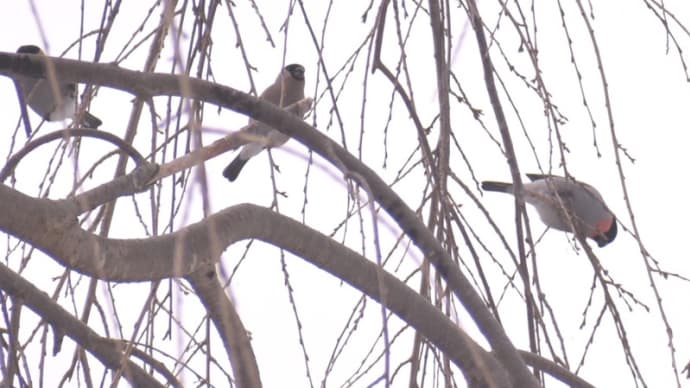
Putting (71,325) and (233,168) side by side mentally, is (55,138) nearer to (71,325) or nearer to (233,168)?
(71,325)

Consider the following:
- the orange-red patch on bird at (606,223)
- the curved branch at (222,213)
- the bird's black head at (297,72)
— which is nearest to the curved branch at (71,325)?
the curved branch at (222,213)

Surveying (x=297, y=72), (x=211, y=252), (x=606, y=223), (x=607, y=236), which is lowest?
(x=211, y=252)

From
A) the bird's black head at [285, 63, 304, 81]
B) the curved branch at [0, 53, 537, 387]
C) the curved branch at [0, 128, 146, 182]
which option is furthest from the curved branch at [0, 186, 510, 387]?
the bird's black head at [285, 63, 304, 81]

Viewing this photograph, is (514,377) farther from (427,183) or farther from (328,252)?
(427,183)

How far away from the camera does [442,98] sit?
191 cm

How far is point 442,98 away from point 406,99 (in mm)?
66

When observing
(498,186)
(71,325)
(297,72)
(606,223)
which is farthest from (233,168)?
(71,325)

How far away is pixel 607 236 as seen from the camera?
15.9ft

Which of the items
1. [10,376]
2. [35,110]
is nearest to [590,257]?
[10,376]

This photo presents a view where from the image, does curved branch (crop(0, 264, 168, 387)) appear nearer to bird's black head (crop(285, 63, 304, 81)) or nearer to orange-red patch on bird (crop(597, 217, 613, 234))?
bird's black head (crop(285, 63, 304, 81))

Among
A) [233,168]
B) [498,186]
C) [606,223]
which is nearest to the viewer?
[233,168]

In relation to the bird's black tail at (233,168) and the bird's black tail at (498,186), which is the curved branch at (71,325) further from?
the bird's black tail at (498,186)

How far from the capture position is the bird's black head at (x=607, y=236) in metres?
4.41

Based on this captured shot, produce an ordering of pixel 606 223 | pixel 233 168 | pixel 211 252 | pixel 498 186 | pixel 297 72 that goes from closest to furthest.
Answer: pixel 211 252
pixel 233 168
pixel 297 72
pixel 606 223
pixel 498 186
